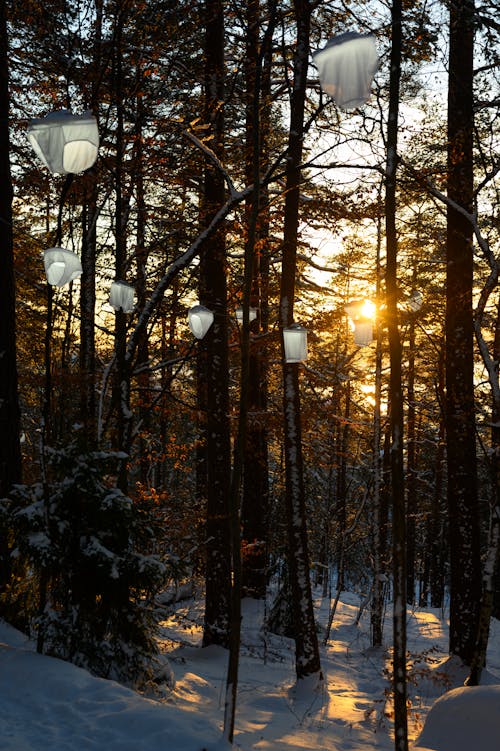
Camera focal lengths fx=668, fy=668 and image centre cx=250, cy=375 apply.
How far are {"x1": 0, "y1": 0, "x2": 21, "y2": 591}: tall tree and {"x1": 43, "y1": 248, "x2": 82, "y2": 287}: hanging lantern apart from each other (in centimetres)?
247

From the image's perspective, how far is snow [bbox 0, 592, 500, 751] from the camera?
4.57 meters

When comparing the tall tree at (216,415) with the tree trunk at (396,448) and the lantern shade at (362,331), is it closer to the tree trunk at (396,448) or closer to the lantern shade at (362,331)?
the lantern shade at (362,331)

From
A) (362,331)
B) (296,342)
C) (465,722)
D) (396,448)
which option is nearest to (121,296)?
(296,342)

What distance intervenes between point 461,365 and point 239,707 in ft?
16.7

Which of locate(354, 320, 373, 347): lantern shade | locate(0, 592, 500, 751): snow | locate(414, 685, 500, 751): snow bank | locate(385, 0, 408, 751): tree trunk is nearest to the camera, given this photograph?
locate(0, 592, 500, 751): snow

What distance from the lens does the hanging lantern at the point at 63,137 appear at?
4.25 metres

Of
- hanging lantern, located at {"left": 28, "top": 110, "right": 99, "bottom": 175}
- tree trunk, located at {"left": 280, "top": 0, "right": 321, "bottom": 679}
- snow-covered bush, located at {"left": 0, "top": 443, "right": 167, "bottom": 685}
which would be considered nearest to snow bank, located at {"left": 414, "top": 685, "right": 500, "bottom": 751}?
tree trunk, located at {"left": 280, "top": 0, "right": 321, "bottom": 679}

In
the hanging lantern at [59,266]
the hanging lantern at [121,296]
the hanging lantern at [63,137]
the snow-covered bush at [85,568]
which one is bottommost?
the snow-covered bush at [85,568]

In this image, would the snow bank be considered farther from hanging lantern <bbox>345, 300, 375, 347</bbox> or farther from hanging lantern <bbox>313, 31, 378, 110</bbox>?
hanging lantern <bbox>345, 300, 375, 347</bbox>

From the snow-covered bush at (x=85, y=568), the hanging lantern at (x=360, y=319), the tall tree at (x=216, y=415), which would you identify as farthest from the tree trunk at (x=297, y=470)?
the snow-covered bush at (x=85, y=568)

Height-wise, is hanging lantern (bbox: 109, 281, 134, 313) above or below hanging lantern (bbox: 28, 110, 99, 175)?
below

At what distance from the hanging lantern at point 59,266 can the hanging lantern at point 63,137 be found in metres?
1.31

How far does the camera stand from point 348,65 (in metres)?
3.97

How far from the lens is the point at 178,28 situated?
859 centimetres
